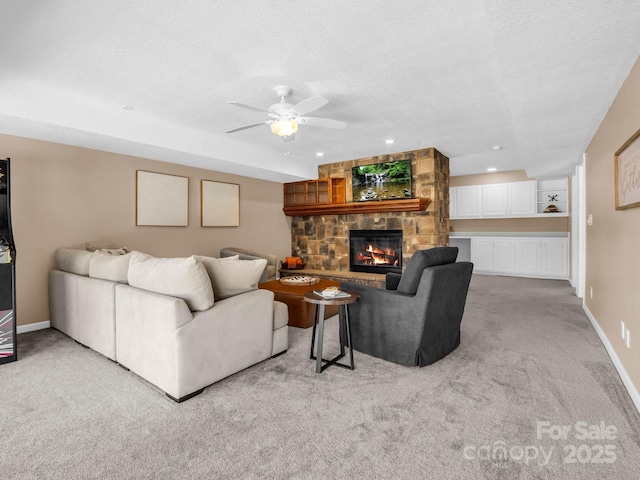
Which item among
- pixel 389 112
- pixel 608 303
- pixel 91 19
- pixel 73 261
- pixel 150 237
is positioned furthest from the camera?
pixel 150 237

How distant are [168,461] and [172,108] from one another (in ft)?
10.9

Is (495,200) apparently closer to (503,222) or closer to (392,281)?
(503,222)

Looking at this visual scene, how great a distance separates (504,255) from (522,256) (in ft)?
1.14

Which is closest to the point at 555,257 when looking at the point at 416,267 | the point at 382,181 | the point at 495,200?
the point at 495,200

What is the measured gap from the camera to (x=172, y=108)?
367 centimetres

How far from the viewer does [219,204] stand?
5.79m

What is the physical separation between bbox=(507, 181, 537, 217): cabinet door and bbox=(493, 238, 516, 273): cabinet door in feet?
2.13

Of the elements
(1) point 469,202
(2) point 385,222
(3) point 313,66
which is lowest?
(2) point 385,222

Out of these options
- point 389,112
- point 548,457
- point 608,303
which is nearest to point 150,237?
point 389,112

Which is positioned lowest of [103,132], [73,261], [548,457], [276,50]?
[548,457]

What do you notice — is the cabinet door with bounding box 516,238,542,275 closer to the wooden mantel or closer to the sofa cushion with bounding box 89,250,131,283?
the wooden mantel

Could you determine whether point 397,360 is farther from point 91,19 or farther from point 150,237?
point 150,237

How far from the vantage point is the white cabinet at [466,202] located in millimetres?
8023

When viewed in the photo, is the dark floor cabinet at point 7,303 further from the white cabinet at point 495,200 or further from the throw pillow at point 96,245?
the white cabinet at point 495,200
